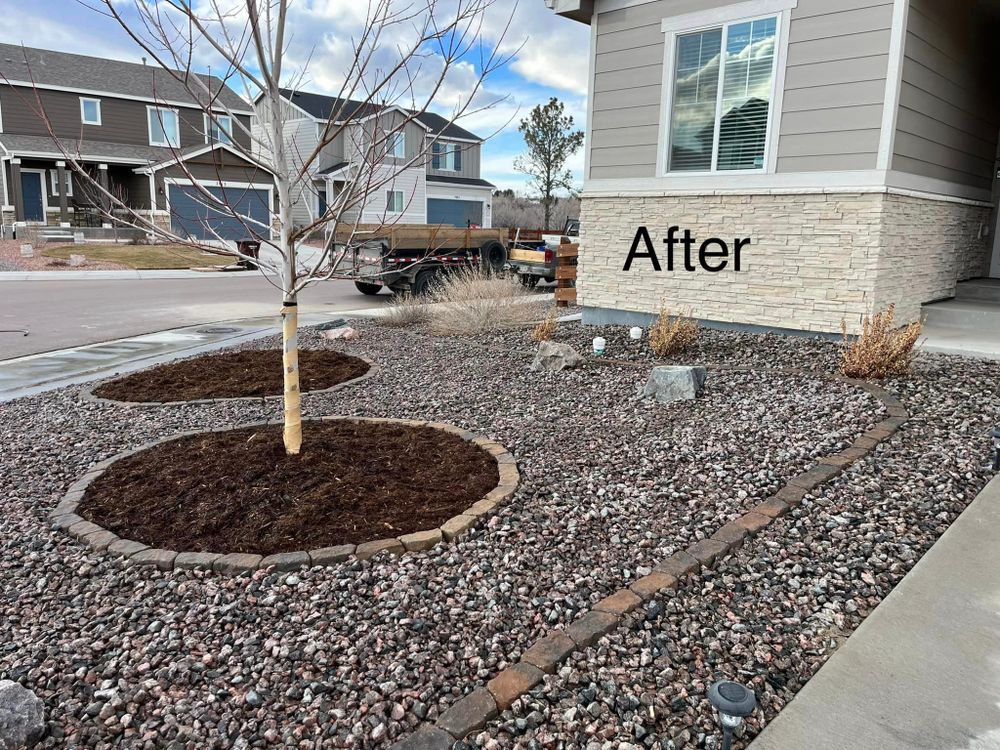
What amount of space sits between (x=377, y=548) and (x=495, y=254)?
547 inches

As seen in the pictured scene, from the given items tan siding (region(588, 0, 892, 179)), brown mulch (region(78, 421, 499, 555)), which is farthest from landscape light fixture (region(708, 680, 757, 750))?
tan siding (region(588, 0, 892, 179))

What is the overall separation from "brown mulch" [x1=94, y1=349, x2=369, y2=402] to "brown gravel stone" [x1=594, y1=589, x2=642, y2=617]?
4.33 metres

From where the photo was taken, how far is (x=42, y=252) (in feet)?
76.7

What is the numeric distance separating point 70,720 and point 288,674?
0.63 meters

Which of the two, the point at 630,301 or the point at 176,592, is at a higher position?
the point at 630,301

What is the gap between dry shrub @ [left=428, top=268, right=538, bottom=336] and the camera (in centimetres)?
952

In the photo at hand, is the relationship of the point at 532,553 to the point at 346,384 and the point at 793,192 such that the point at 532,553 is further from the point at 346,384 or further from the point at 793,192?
the point at 793,192

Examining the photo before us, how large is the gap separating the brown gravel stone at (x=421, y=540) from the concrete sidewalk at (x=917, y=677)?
157 centimetres

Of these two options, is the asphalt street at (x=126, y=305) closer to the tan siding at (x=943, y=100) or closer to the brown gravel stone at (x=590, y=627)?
the brown gravel stone at (x=590, y=627)

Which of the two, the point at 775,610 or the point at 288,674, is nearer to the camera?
the point at 288,674

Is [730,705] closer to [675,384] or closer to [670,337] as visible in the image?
[675,384]

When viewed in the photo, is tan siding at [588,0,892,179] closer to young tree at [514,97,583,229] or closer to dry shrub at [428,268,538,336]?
dry shrub at [428,268,538,336]

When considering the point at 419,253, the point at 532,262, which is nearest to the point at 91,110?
the point at 419,253

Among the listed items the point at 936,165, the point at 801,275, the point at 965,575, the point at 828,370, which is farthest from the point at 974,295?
the point at 965,575
